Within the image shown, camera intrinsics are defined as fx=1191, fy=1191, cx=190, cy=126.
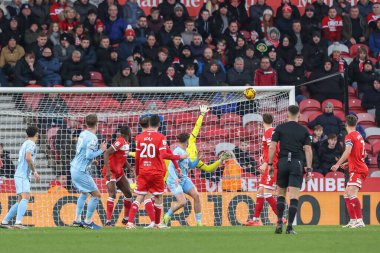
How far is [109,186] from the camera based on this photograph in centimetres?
2092

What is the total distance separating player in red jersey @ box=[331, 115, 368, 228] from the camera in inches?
778

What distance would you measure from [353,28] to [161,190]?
39.8ft

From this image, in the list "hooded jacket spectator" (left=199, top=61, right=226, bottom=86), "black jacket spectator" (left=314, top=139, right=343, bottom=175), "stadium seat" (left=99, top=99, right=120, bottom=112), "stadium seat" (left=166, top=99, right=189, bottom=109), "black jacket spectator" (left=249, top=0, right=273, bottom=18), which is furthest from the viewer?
"black jacket spectator" (left=249, top=0, right=273, bottom=18)

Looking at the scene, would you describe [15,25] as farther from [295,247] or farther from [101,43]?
[295,247]

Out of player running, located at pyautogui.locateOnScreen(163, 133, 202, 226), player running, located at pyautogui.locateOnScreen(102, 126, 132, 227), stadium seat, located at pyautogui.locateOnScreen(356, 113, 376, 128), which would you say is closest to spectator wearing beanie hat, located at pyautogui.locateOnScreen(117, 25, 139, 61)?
stadium seat, located at pyautogui.locateOnScreen(356, 113, 376, 128)

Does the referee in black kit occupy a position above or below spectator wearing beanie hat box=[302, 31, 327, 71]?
below

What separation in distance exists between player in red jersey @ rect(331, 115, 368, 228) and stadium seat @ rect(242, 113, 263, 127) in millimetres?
3918

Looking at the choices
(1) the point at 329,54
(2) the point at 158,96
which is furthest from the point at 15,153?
(1) the point at 329,54

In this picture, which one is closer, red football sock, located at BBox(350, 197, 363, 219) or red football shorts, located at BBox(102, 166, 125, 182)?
red football sock, located at BBox(350, 197, 363, 219)

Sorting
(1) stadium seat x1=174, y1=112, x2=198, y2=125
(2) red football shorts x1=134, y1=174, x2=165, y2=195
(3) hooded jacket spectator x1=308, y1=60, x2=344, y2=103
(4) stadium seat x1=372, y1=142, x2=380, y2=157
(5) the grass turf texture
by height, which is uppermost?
(3) hooded jacket spectator x1=308, y1=60, x2=344, y2=103

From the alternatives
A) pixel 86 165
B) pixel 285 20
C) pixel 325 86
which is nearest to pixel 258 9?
pixel 285 20

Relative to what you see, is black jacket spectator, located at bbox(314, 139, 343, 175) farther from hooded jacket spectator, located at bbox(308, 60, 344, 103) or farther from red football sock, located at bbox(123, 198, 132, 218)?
red football sock, located at bbox(123, 198, 132, 218)

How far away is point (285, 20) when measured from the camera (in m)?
29.3

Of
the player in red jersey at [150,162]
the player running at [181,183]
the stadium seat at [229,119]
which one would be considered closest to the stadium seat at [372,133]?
the stadium seat at [229,119]
